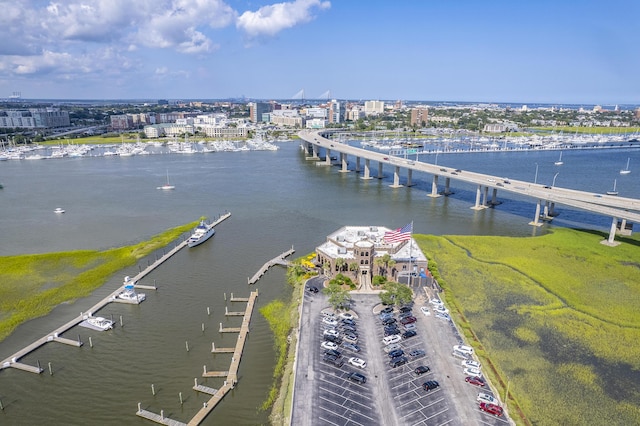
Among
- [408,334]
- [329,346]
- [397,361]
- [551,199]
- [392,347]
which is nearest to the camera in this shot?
[397,361]

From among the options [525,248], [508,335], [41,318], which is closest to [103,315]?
[41,318]

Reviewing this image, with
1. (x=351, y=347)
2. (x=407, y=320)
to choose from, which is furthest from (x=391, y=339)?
(x=351, y=347)

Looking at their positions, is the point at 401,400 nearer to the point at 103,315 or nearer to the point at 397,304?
the point at 397,304

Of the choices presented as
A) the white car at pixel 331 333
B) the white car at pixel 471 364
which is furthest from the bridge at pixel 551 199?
the white car at pixel 331 333

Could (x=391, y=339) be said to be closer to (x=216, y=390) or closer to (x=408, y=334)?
(x=408, y=334)

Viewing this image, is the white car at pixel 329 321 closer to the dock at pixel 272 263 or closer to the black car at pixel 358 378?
the black car at pixel 358 378

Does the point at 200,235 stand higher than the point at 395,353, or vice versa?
the point at 200,235
